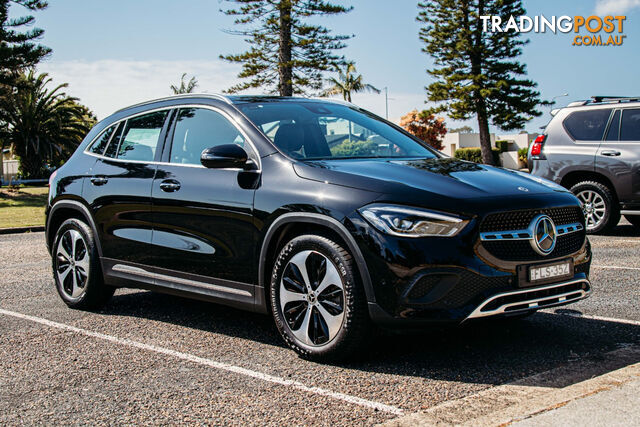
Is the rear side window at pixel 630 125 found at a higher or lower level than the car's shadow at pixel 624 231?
higher

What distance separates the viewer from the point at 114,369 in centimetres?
439

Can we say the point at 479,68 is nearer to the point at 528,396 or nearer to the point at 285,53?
the point at 285,53

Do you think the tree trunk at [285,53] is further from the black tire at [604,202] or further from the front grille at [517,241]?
the front grille at [517,241]

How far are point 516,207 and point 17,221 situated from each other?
16.5 meters

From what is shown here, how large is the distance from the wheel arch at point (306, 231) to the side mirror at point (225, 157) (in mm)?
524

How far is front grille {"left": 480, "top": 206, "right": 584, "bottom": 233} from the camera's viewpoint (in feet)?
13.3

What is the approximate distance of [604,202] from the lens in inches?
430

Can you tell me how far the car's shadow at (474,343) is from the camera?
4168 millimetres

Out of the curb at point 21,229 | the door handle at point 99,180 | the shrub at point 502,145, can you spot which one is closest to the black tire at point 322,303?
the door handle at point 99,180

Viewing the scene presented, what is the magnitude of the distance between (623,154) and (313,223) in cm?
788

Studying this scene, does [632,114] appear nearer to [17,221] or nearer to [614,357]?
[614,357]

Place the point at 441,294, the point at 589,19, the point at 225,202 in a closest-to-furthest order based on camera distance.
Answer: the point at 441,294 → the point at 225,202 → the point at 589,19

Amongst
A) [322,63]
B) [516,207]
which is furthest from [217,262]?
[322,63]

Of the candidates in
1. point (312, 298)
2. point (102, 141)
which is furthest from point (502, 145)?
point (312, 298)
